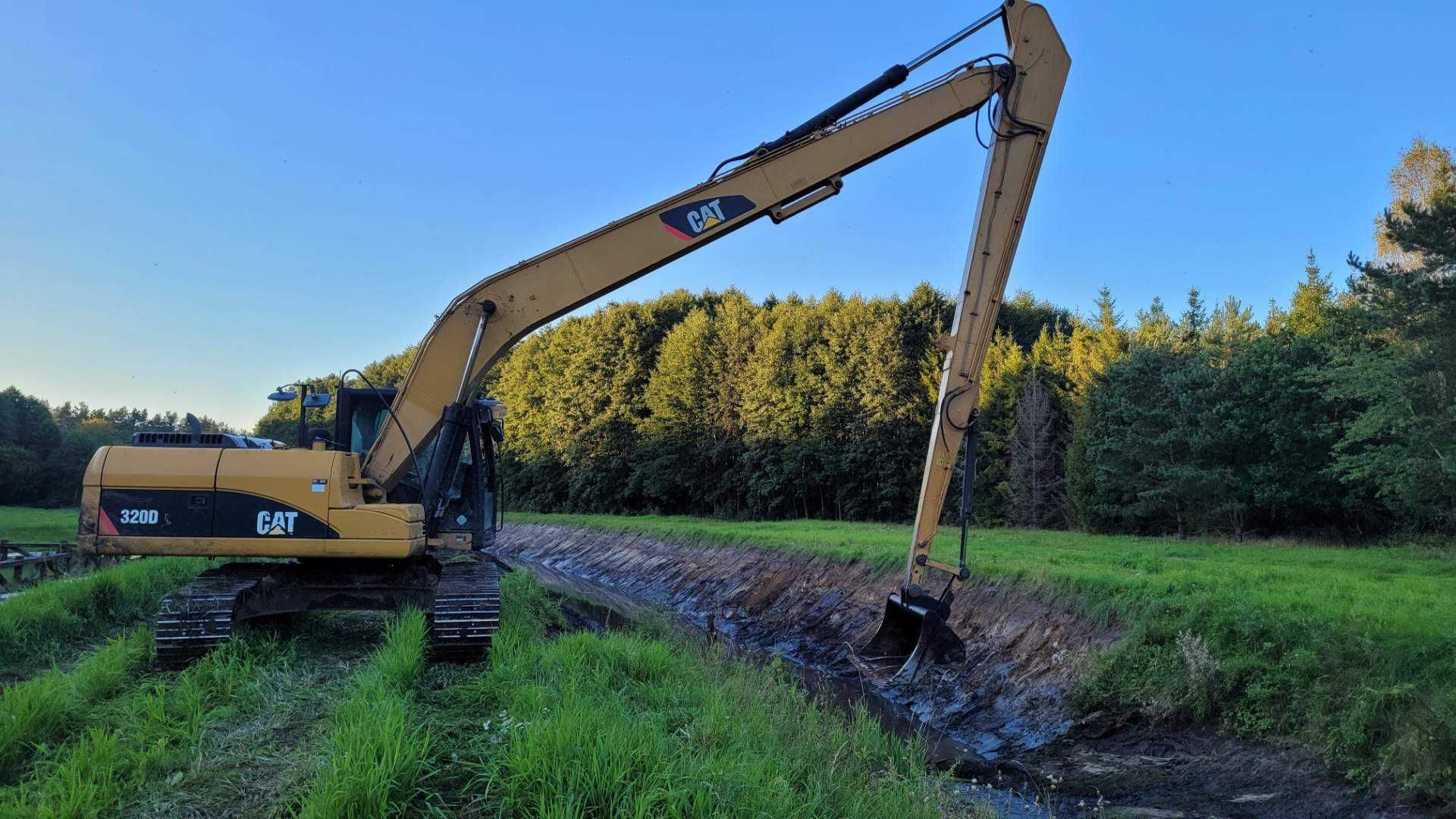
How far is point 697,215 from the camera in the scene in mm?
8766

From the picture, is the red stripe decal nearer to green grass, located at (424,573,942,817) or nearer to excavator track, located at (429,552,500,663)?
excavator track, located at (429,552,500,663)

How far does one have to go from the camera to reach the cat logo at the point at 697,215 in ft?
28.7

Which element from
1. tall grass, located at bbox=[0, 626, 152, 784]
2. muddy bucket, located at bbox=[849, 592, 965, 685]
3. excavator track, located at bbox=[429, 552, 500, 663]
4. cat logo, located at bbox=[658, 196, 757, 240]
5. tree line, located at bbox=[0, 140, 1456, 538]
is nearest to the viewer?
tall grass, located at bbox=[0, 626, 152, 784]

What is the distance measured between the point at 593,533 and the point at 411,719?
29093 millimetres

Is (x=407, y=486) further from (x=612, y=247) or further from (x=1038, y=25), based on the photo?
(x=1038, y=25)

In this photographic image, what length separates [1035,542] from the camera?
1889 cm

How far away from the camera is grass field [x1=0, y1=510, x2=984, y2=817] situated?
4.13m

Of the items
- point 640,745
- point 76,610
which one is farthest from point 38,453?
point 640,745

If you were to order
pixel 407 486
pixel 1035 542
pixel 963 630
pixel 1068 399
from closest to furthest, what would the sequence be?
pixel 407 486, pixel 963 630, pixel 1035 542, pixel 1068 399

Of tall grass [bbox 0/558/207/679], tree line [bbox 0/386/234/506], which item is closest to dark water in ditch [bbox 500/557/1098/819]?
tall grass [bbox 0/558/207/679]

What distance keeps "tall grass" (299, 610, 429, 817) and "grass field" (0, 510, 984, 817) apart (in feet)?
0.04

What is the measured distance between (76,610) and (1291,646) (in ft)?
43.4

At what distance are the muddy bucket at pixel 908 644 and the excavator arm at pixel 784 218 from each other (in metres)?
1.19

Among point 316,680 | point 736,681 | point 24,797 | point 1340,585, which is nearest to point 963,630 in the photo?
point 1340,585
